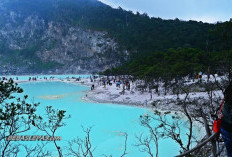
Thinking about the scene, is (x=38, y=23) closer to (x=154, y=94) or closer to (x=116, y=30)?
(x=116, y=30)

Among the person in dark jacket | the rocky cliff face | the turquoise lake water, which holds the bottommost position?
the turquoise lake water

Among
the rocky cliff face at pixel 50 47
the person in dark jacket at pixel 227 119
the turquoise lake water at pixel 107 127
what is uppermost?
the rocky cliff face at pixel 50 47

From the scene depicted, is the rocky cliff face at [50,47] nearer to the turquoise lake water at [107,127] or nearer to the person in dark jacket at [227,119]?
the turquoise lake water at [107,127]

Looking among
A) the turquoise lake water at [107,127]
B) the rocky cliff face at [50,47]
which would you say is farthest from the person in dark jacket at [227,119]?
the rocky cliff face at [50,47]

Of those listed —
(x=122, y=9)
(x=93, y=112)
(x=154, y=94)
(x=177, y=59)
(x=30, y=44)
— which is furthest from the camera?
(x=122, y=9)

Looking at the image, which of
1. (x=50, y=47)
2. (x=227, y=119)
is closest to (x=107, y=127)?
(x=227, y=119)

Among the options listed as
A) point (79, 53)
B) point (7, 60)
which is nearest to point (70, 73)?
point (79, 53)

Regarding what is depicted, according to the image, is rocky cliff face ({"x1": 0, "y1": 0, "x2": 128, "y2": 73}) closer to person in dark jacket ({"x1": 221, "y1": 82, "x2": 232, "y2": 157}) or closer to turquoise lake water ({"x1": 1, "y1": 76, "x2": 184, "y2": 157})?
turquoise lake water ({"x1": 1, "y1": 76, "x2": 184, "y2": 157})

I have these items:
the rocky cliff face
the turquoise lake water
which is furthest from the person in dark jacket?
the rocky cliff face
